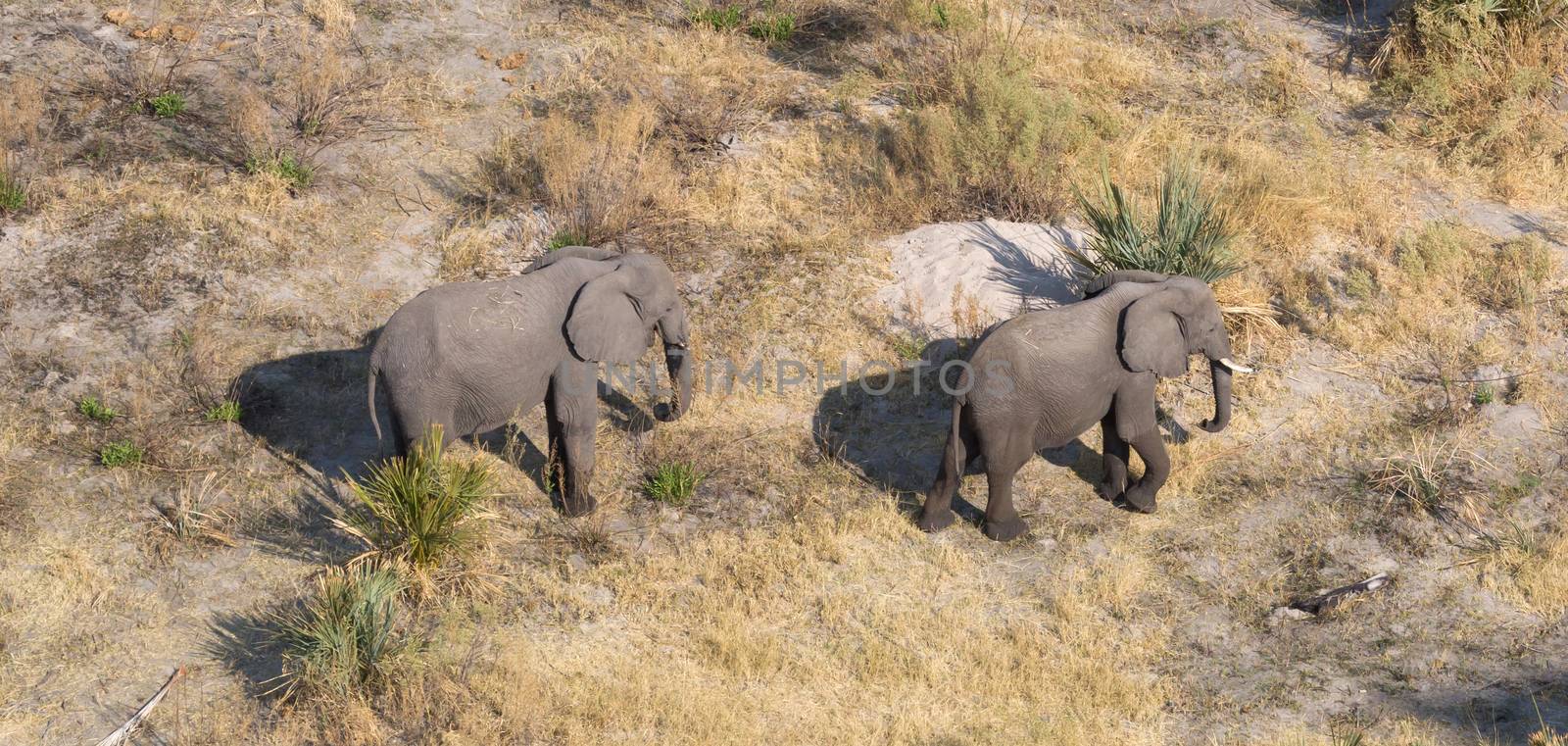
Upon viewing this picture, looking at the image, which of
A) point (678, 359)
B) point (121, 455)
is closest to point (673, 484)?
point (678, 359)

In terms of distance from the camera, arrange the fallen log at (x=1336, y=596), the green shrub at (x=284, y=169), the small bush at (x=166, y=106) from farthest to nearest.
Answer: the small bush at (x=166, y=106) < the green shrub at (x=284, y=169) < the fallen log at (x=1336, y=596)

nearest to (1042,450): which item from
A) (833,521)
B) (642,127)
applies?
(833,521)

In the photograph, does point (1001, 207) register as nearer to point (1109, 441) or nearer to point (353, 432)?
point (1109, 441)

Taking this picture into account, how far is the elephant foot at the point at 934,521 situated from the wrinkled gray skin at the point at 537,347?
199cm

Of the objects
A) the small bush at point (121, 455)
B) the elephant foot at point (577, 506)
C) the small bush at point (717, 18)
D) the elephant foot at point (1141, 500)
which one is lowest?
the elephant foot at point (1141, 500)

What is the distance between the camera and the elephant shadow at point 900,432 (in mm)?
10469

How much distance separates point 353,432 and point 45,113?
5323mm

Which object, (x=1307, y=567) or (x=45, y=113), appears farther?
(x=45, y=113)

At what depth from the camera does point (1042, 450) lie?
10875mm

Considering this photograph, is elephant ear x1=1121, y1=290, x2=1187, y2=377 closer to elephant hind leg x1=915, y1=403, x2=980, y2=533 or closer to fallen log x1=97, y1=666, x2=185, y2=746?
elephant hind leg x1=915, y1=403, x2=980, y2=533

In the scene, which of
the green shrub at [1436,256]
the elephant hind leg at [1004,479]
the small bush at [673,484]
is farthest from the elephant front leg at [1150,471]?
the green shrub at [1436,256]

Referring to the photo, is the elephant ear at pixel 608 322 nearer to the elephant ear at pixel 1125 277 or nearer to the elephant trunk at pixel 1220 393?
the elephant ear at pixel 1125 277

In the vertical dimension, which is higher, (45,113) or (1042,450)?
(45,113)

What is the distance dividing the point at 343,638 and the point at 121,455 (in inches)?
124
